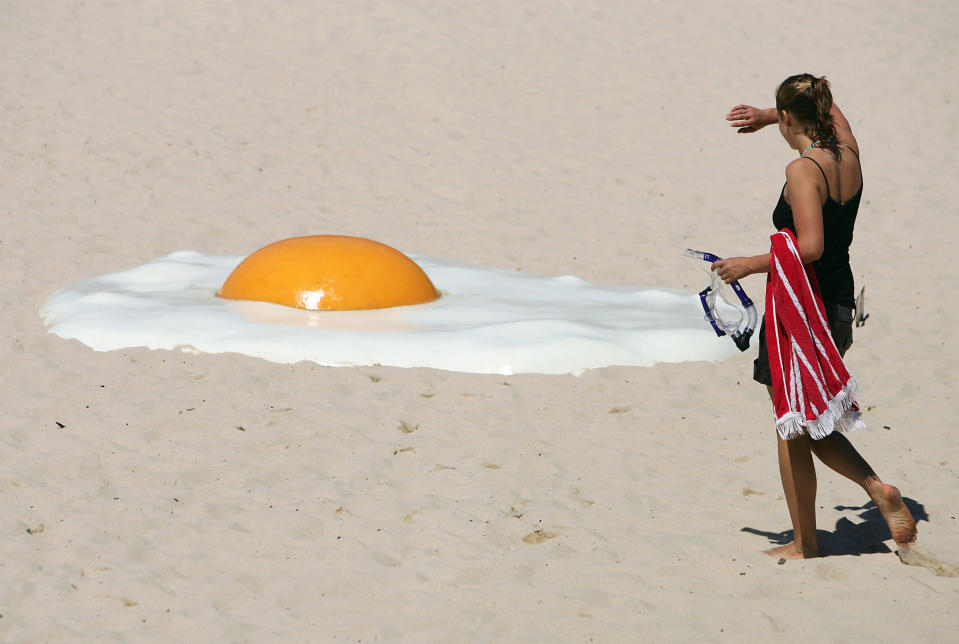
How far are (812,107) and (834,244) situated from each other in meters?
0.51

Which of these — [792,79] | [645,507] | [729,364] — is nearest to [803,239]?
[792,79]

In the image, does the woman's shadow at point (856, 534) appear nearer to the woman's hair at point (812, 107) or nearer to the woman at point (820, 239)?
the woman at point (820, 239)

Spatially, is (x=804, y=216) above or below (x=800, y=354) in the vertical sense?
above

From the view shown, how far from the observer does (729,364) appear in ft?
23.0

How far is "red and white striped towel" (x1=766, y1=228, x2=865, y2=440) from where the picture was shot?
3.75 m

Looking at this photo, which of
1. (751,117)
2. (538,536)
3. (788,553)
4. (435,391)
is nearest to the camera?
(788,553)

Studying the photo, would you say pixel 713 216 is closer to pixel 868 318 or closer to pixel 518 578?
pixel 868 318

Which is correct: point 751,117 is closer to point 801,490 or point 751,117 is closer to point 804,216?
point 804,216

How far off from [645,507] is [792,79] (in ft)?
6.45

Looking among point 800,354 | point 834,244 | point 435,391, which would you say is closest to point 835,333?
point 800,354

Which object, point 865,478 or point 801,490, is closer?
point 865,478

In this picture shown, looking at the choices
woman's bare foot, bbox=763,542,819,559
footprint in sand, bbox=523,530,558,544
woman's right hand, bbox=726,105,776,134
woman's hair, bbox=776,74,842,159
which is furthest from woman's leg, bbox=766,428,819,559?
woman's right hand, bbox=726,105,776,134

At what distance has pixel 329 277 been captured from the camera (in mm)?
7551

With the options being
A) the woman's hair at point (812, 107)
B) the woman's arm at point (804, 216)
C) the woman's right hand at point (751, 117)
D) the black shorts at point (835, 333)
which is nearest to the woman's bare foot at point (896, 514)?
the black shorts at point (835, 333)
